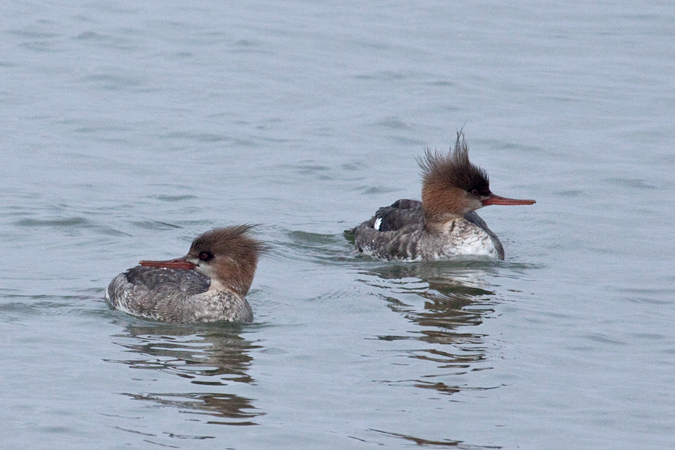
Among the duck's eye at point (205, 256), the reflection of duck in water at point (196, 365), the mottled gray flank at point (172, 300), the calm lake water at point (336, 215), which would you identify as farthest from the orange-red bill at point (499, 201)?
the reflection of duck in water at point (196, 365)

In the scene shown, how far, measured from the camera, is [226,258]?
38.1 ft

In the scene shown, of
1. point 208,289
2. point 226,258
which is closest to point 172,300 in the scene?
point 208,289

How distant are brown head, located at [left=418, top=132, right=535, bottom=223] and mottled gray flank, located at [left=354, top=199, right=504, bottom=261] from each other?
6.7 inches

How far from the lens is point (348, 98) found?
21.1m

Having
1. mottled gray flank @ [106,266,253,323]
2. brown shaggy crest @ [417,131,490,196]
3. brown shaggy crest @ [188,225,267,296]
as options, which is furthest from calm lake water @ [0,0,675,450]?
brown shaggy crest @ [417,131,490,196]

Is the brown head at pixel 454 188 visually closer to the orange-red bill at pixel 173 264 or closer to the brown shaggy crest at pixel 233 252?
the brown shaggy crest at pixel 233 252

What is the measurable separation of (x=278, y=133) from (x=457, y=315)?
8.09 meters

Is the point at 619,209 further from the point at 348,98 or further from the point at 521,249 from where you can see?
the point at 348,98

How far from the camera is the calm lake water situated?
892 cm

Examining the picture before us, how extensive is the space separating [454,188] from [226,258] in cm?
389

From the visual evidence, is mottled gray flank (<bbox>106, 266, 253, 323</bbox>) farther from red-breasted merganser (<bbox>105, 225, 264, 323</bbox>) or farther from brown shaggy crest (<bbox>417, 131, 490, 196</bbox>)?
brown shaggy crest (<bbox>417, 131, 490, 196</bbox>)

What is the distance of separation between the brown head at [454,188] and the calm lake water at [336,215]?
86 cm

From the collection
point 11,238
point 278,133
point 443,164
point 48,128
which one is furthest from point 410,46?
point 11,238

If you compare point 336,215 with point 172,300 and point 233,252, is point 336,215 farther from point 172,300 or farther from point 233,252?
point 172,300
